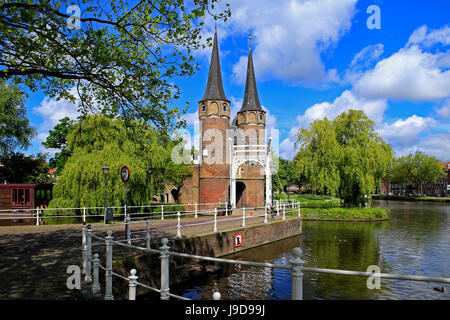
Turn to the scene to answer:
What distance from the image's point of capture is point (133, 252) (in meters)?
9.64

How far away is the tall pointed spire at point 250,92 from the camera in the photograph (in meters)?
41.2

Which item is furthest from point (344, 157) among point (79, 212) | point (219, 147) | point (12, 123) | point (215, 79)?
point (12, 123)

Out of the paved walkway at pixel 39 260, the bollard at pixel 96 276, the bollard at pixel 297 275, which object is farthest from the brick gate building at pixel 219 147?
the bollard at pixel 297 275

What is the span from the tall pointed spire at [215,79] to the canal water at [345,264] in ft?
60.6

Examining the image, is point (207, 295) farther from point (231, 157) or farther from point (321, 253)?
point (231, 157)

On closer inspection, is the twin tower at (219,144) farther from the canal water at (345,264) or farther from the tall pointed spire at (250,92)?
the canal water at (345,264)

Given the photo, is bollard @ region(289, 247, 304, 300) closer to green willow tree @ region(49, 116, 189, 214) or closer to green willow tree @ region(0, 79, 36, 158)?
green willow tree @ region(49, 116, 189, 214)

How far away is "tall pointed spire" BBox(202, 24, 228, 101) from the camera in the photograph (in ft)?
119

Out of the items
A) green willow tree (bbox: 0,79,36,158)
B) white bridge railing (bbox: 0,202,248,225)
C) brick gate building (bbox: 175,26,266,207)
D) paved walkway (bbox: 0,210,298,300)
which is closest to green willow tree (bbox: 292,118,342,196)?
brick gate building (bbox: 175,26,266,207)

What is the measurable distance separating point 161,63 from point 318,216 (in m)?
26.5

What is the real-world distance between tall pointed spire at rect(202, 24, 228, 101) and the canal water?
18.5m

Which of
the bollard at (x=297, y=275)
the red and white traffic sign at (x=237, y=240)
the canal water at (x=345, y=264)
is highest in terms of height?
the bollard at (x=297, y=275)

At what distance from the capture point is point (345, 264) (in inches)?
A: 557
